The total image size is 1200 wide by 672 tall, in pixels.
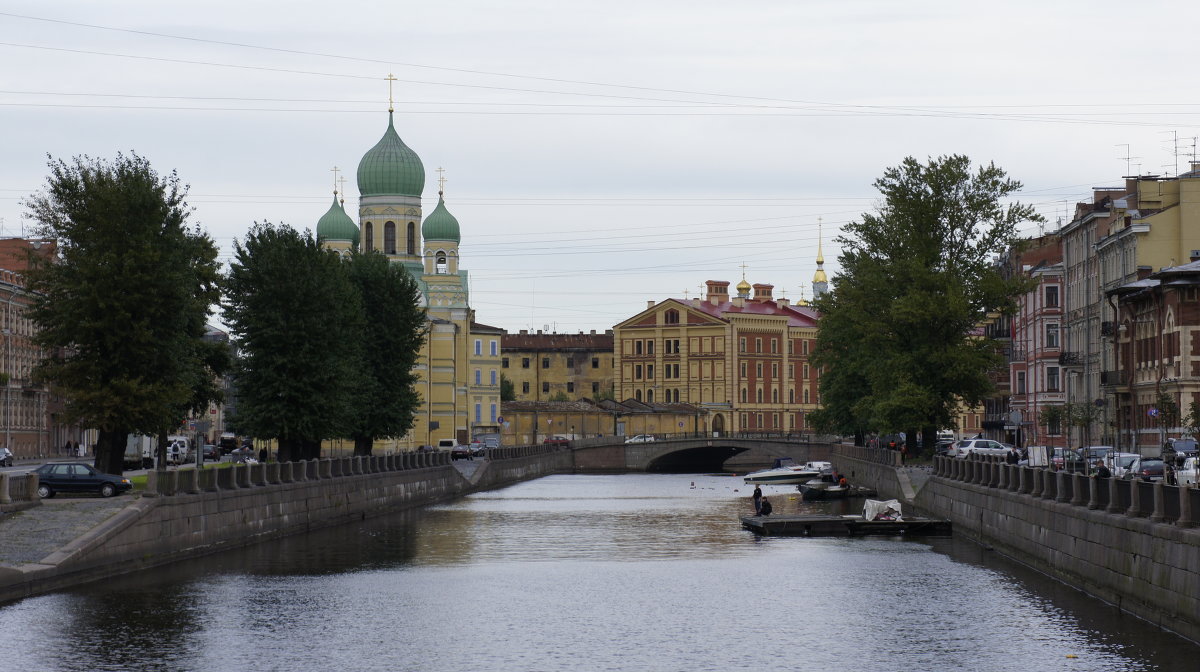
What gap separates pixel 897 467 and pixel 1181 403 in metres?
14.3

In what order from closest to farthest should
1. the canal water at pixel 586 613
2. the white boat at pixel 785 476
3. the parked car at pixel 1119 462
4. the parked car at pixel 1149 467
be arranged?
the canal water at pixel 586 613 → the parked car at pixel 1149 467 → the parked car at pixel 1119 462 → the white boat at pixel 785 476

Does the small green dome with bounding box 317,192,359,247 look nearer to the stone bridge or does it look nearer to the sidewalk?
the stone bridge

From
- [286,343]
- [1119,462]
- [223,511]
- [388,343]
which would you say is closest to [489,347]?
[388,343]

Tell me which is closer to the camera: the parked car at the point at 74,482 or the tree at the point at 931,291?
the parked car at the point at 74,482

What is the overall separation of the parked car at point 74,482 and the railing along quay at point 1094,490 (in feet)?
97.9

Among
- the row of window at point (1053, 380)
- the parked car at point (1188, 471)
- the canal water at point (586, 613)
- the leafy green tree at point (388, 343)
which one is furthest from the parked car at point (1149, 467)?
the row of window at point (1053, 380)

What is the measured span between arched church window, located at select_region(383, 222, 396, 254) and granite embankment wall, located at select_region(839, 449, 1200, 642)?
362 feet

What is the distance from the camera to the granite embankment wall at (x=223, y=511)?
155 ft

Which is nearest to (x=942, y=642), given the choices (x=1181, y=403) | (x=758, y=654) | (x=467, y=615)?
(x=758, y=654)

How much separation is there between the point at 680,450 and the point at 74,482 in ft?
385

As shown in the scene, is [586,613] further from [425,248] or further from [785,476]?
[425,248]

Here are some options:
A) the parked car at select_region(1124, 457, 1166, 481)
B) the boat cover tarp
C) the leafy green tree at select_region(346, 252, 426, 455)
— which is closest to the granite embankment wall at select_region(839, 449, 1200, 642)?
the parked car at select_region(1124, 457, 1166, 481)

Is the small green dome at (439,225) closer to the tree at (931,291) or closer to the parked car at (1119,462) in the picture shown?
the tree at (931,291)

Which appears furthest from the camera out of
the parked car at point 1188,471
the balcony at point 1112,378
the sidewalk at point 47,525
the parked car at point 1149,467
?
the balcony at point 1112,378
